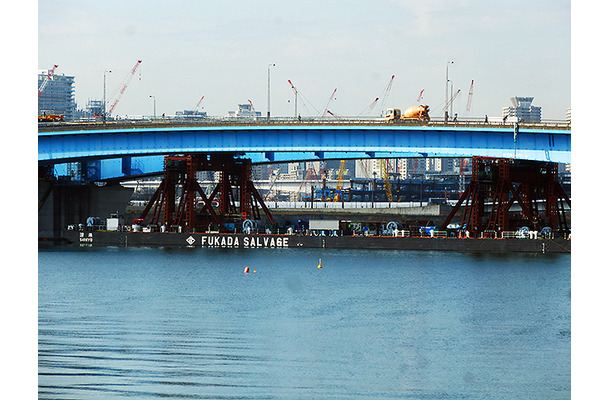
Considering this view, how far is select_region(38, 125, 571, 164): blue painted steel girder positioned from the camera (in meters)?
98.7

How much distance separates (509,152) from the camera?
99875 millimetres

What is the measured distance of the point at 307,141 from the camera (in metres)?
109

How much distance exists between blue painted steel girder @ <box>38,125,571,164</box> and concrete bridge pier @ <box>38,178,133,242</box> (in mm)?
17389

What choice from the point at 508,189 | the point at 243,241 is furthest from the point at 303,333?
the point at 243,241

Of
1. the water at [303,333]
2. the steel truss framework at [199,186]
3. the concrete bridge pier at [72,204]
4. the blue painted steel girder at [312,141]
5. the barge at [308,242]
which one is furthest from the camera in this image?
the concrete bridge pier at [72,204]

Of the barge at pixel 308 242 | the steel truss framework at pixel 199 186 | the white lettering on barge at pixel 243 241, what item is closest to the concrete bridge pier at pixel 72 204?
the barge at pixel 308 242

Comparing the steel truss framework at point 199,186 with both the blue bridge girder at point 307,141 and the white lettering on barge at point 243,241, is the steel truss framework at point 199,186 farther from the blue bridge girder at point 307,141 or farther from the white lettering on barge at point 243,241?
the blue bridge girder at point 307,141

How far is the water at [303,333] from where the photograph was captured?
101 feet

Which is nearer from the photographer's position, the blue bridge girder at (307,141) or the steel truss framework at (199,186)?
the blue bridge girder at (307,141)
